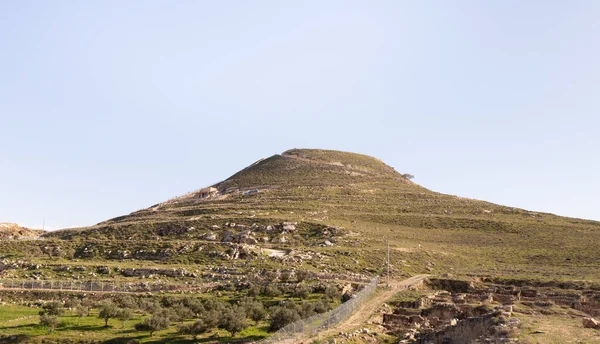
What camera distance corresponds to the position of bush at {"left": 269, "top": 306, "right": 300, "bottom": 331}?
3338 cm

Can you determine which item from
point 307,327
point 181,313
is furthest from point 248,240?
point 307,327

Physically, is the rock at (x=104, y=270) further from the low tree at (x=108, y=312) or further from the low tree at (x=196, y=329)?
the low tree at (x=196, y=329)

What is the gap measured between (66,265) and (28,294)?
12020 mm

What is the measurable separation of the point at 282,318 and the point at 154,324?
7.72 m

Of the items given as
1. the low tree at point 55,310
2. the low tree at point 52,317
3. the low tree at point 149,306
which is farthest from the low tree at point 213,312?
the low tree at point 55,310

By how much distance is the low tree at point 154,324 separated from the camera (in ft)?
109

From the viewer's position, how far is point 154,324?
3331 centimetres

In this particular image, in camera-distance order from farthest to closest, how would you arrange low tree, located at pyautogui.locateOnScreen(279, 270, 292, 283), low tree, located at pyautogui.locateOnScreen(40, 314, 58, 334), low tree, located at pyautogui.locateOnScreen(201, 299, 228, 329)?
low tree, located at pyautogui.locateOnScreen(279, 270, 292, 283) < low tree, located at pyautogui.locateOnScreen(40, 314, 58, 334) < low tree, located at pyautogui.locateOnScreen(201, 299, 228, 329)

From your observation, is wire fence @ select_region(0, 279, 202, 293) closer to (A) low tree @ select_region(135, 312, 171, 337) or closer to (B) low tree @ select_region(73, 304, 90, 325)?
(B) low tree @ select_region(73, 304, 90, 325)

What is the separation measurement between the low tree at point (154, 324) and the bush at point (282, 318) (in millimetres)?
6497

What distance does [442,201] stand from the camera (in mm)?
108500

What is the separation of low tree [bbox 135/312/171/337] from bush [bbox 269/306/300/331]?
21.3ft

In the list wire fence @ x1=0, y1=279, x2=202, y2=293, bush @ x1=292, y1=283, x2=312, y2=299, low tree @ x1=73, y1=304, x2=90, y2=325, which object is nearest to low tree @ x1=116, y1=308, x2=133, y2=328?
low tree @ x1=73, y1=304, x2=90, y2=325

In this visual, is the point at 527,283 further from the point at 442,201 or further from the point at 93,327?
the point at 442,201
